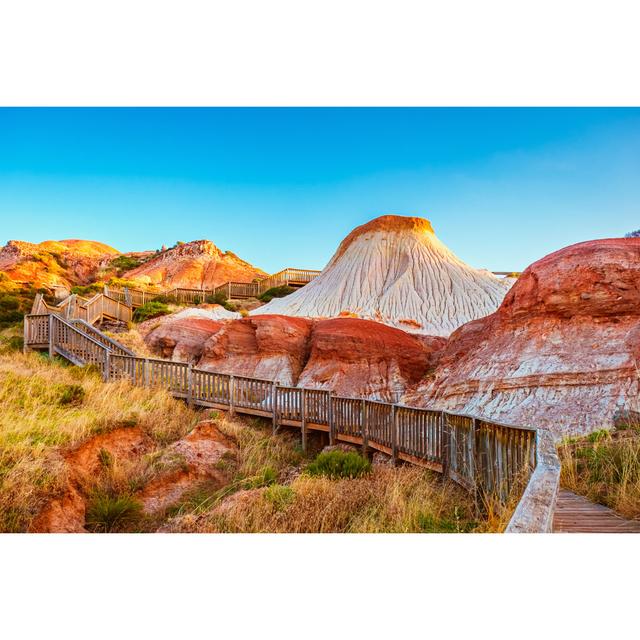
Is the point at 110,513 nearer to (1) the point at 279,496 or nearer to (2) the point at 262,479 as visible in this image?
(1) the point at 279,496

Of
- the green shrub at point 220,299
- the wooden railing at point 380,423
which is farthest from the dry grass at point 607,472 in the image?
the green shrub at point 220,299

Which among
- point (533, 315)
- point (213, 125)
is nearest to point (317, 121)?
point (213, 125)

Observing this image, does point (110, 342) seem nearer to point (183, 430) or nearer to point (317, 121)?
point (183, 430)

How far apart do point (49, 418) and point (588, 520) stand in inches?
330

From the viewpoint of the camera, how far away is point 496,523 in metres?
4.20

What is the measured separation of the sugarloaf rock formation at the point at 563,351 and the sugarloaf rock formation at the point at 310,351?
268 cm

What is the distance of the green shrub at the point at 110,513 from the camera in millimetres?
6336

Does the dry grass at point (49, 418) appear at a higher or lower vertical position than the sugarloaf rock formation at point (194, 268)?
lower

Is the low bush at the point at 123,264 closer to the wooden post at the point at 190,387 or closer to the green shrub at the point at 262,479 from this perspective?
the wooden post at the point at 190,387

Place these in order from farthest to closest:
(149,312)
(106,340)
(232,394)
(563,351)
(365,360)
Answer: (149,312), (365,360), (106,340), (232,394), (563,351)

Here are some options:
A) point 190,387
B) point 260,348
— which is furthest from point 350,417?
point 260,348

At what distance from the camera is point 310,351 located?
17828 millimetres
